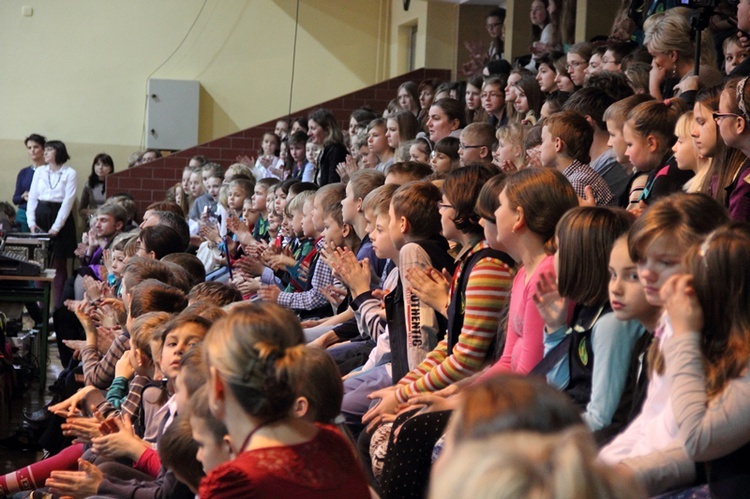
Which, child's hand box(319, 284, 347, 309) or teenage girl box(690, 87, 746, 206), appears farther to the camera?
child's hand box(319, 284, 347, 309)

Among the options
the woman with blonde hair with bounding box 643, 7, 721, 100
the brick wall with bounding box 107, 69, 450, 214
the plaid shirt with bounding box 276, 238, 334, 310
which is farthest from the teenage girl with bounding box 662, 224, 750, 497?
the brick wall with bounding box 107, 69, 450, 214

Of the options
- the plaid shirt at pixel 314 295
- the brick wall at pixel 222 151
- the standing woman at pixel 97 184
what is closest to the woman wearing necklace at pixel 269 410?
the plaid shirt at pixel 314 295

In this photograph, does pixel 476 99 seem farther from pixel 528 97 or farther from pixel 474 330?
pixel 474 330

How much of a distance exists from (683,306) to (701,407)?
190mm

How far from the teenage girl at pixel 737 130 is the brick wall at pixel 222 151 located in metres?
8.31

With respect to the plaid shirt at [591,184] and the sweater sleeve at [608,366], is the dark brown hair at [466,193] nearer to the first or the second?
the plaid shirt at [591,184]

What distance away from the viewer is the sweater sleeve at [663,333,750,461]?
1.82m

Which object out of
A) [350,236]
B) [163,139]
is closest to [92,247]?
[350,236]

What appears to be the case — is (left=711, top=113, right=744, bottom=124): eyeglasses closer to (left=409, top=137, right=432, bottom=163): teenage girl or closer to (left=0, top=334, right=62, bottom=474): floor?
(left=409, top=137, right=432, bottom=163): teenage girl

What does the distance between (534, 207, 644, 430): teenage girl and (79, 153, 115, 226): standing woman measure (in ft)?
30.7

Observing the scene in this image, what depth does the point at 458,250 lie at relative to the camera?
3684 mm

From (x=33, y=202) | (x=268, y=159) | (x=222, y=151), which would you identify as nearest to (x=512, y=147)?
(x=268, y=159)

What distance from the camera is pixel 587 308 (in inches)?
96.8

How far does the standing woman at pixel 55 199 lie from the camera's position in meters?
10.5
